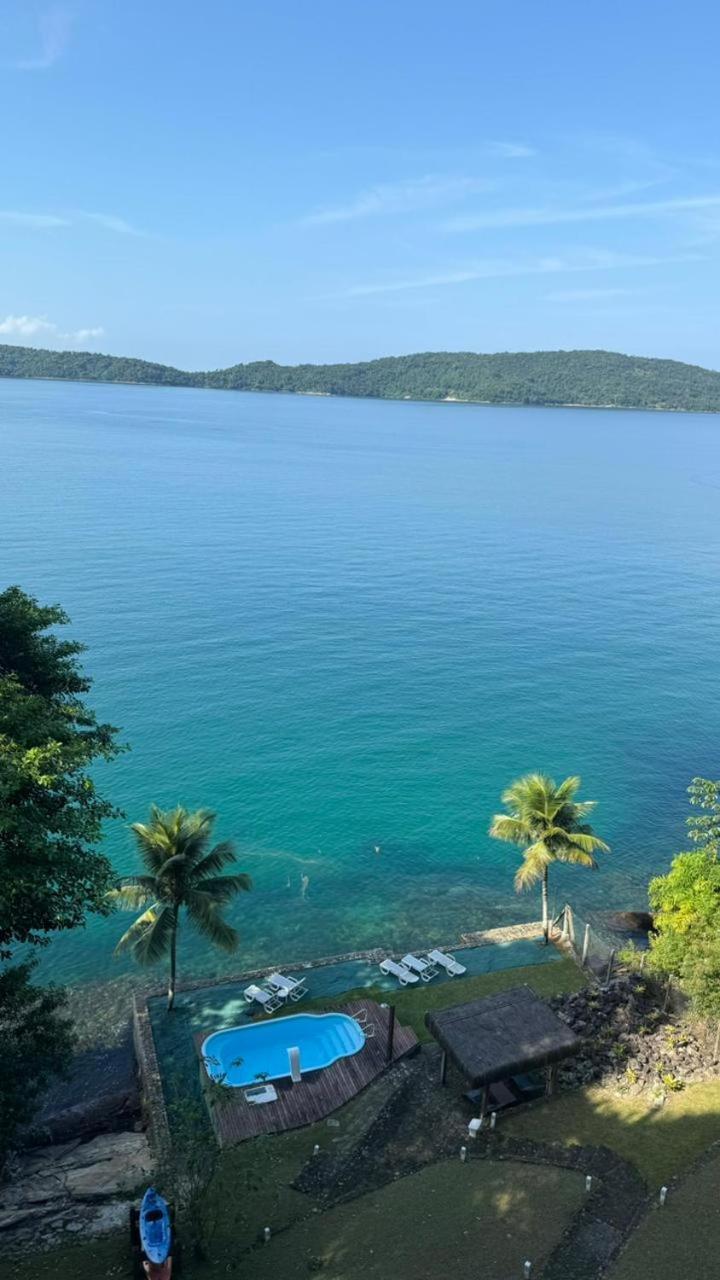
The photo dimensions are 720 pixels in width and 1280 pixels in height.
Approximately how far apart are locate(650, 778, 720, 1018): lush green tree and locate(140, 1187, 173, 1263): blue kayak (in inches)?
694

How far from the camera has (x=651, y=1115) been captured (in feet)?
81.5

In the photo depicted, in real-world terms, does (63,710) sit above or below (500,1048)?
above

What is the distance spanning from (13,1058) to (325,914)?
20.9m

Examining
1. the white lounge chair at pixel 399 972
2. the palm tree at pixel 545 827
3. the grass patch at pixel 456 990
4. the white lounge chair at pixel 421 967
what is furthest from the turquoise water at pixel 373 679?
the palm tree at pixel 545 827

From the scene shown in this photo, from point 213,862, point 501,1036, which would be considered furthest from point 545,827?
point 213,862

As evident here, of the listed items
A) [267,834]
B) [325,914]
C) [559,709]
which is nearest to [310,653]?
[559,709]

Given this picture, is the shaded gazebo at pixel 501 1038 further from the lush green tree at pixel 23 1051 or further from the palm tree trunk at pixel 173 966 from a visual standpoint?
the lush green tree at pixel 23 1051

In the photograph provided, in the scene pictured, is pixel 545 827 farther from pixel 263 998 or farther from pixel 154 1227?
pixel 154 1227

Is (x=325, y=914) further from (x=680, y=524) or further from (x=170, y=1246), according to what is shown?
(x=680, y=524)

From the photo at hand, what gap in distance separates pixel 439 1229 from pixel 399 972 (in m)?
13.5

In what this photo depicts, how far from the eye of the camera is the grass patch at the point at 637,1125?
Answer: 23.1 meters

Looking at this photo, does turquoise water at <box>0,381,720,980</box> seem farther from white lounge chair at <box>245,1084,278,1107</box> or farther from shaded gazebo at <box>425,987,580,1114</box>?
shaded gazebo at <box>425,987,580,1114</box>

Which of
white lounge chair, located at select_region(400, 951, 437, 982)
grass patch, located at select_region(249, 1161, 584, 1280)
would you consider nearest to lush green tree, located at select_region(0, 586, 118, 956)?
grass patch, located at select_region(249, 1161, 584, 1280)

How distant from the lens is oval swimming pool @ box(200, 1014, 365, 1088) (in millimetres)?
28141
